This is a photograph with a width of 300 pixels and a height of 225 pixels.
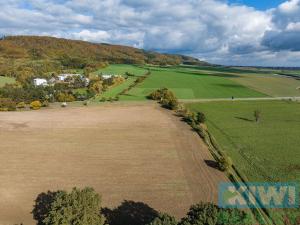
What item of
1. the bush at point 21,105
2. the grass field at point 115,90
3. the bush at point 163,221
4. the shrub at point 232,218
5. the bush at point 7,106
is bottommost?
the bush at point 21,105

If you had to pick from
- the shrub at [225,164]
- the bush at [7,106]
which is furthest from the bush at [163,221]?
the bush at [7,106]

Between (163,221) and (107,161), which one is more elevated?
(163,221)

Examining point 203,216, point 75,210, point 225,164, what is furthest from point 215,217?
point 225,164

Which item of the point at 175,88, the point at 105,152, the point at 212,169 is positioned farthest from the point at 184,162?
the point at 175,88

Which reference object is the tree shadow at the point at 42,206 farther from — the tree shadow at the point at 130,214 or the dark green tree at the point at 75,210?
the tree shadow at the point at 130,214

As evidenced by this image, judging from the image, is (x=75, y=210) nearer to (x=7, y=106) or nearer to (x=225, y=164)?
(x=225, y=164)

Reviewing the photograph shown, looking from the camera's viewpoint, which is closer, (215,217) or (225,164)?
(215,217)
